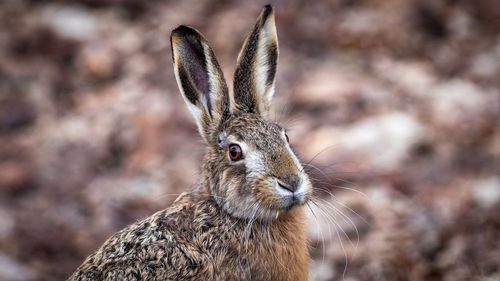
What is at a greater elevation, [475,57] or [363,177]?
[475,57]

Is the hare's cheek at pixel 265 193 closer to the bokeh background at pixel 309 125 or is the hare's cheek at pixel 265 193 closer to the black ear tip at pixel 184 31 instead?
the black ear tip at pixel 184 31

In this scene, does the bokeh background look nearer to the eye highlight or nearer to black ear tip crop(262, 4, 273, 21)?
the eye highlight

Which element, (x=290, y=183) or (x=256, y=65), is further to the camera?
(x=256, y=65)

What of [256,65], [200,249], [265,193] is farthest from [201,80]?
[200,249]

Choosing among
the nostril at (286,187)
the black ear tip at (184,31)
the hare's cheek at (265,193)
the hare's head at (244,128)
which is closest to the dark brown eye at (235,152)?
the hare's head at (244,128)

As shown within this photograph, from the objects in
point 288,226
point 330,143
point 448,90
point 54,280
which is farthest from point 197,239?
point 448,90

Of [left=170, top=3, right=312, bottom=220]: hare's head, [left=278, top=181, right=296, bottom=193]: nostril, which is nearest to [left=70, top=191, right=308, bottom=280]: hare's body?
[left=170, top=3, right=312, bottom=220]: hare's head

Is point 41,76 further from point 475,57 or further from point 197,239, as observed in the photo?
point 197,239

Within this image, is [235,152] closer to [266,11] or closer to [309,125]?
[266,11]
